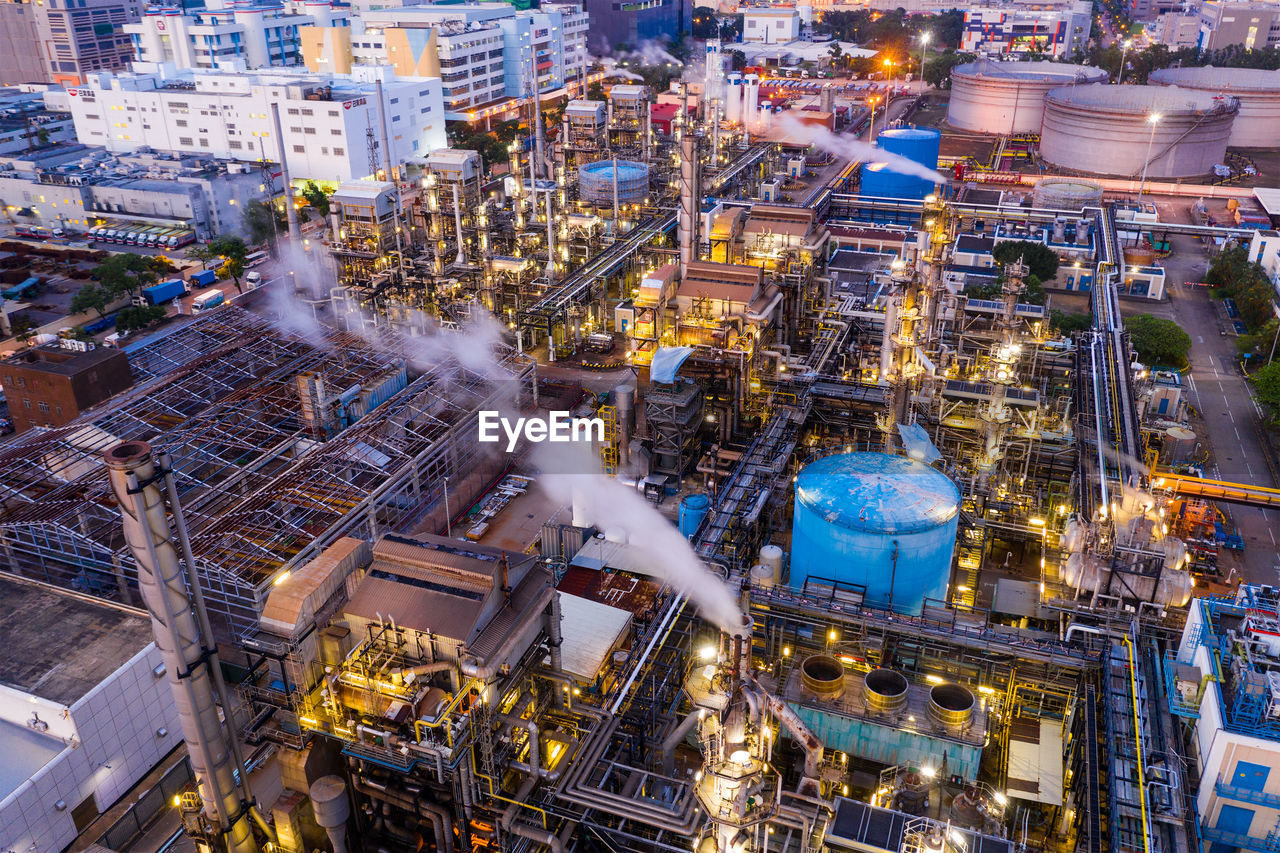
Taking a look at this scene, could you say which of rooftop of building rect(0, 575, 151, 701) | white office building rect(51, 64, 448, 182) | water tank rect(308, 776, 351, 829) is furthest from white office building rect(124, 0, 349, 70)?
water tank rect(308, 776, 351, 829)

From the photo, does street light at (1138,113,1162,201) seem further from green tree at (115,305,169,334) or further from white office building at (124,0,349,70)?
white office building at (124,0,349,70)

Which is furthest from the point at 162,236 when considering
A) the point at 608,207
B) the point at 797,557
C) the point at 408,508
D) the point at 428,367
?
the point at 797,557

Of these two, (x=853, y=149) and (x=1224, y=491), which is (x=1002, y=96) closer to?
(x=853, y=149)

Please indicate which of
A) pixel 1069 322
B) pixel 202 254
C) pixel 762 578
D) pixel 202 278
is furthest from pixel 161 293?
pixel 1069 322

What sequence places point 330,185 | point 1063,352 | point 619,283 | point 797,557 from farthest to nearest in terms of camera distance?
point 330,185, point 619,283, point 1063,352, point 797,557

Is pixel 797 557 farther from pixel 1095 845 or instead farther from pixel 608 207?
pixel 608 207

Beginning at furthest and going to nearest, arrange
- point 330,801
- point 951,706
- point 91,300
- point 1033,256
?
point 1033,256 → point 91,300 → point 951,706 → point 330,801
